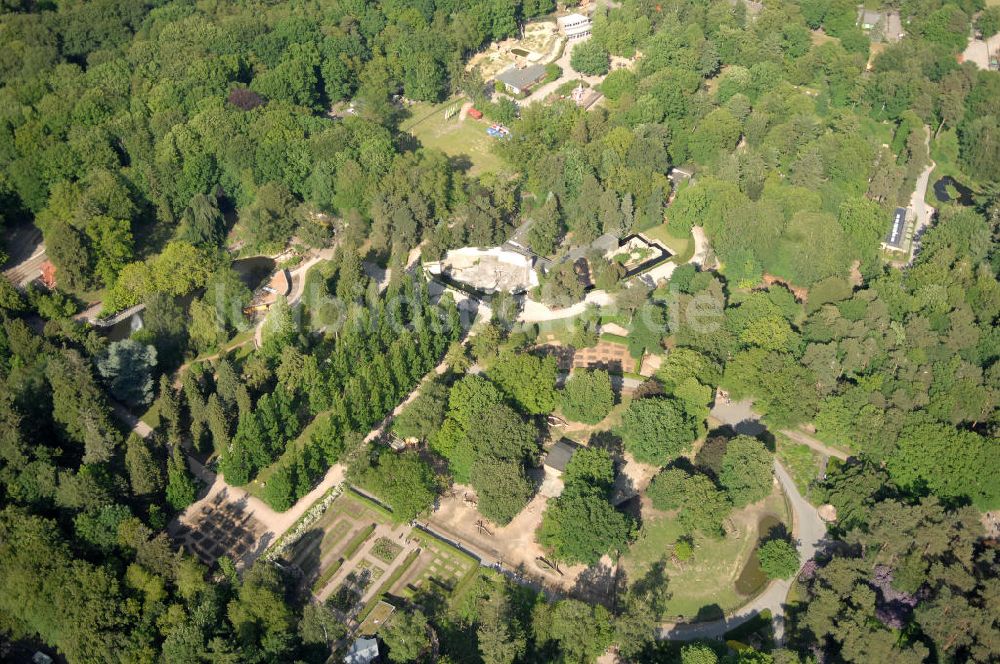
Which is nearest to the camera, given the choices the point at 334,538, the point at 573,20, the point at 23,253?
the point at 334,538

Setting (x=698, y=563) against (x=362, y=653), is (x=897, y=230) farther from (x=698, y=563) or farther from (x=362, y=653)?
(x=362, y=653)

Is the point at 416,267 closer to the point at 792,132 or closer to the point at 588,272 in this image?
the point at 588,272

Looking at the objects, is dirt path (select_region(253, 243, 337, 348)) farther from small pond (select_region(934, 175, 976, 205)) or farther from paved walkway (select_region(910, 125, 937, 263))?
small pond (select_region(934, 175, 976, 205))

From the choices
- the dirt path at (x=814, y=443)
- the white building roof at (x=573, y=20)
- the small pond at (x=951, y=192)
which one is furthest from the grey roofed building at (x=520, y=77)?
the dirt path at (x=814, y=443)

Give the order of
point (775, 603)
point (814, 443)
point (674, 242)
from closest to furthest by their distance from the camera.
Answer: point (775, 603) < point (814, 443) < point (674, 242)

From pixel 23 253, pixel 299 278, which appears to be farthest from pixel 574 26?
pixel 23 253

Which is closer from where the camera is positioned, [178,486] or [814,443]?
[178,486]

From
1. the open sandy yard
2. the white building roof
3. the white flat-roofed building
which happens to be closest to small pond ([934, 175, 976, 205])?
the white flat-roofed building
